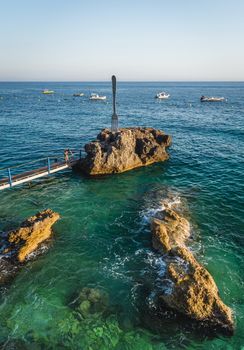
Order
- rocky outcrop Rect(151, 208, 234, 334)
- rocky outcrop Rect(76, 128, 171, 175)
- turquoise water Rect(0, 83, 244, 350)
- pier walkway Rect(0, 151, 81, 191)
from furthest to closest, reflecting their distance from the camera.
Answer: rocky outcrop Rect(76, 128, 171, 175), pier walkway Rect(0, 151, 81, 191), rocky outcrop Rect(151, 208, 234, 334), turquoise water Rect(0, 83, 244, 350)

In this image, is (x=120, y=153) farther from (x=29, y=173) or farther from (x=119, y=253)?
(x=119, y=253)

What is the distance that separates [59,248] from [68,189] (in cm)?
1044

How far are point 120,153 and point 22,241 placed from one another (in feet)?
60.0

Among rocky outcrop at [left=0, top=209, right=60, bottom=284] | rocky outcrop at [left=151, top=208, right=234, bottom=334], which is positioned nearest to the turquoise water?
rocky outcrop at [left=151, top=208, right=234, bottom=334]

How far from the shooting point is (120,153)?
34.8 m

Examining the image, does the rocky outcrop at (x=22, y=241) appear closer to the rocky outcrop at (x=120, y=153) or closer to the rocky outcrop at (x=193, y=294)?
the rocky outcrop at (x=193, y=294)

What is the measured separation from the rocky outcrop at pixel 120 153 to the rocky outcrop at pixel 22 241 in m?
12.9

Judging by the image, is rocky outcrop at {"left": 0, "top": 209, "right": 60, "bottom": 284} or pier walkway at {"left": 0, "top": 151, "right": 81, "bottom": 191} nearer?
rocky outcrop at {"left": 0, "top": 209, "right": 60, "bottom": 284}

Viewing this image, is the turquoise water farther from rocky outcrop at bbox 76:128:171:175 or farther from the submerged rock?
rocky outcrop at bbox 76:128:171:175

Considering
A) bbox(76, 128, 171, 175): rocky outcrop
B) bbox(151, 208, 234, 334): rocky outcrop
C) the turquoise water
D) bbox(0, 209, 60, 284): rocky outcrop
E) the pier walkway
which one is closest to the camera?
the turquoise water

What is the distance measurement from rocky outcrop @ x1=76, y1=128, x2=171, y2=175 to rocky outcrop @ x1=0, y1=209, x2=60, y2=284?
42.4 ft

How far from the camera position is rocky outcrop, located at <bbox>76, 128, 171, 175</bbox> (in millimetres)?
33906

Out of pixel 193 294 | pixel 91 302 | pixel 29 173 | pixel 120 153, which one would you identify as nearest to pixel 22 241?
pixel 91 302

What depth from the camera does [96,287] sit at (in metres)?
16.7
